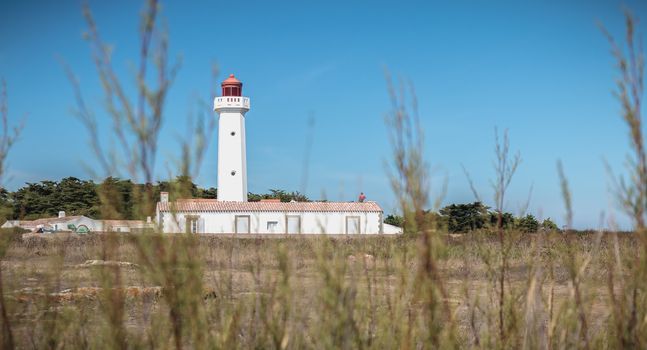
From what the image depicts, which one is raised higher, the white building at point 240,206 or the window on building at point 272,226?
the white building at point 240,206

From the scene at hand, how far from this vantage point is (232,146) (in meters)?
49.6

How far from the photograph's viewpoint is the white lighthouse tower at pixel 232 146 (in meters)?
49.1

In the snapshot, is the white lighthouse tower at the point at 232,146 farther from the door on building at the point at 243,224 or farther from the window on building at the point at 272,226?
the window on building at the point at 272,226

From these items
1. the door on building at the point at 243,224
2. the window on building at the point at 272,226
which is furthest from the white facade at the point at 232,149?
the window on building at the point at 272,226

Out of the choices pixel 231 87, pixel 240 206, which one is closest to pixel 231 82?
pixel 231 87

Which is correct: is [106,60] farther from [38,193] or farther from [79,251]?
[38,193]

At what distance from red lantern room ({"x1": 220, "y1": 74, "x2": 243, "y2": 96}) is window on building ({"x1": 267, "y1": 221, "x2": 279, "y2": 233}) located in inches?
441

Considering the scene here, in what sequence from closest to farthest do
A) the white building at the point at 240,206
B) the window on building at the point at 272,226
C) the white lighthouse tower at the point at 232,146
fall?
1. the white building at the point at 240,206
2. the window on building at the point at 272,226
3. the white lighthouse tower at the point at 232,146

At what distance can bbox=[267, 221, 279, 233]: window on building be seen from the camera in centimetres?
4456

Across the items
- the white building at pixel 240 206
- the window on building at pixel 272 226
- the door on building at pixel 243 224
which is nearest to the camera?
the white building at pixel 240 206

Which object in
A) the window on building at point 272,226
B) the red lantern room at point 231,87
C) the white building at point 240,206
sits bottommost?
the window on building at point 272,226

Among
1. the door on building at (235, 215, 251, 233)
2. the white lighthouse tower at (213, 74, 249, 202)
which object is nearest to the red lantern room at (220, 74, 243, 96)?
the white lighthouse tower at (213, 74, 249, 202)

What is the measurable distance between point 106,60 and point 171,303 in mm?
1112

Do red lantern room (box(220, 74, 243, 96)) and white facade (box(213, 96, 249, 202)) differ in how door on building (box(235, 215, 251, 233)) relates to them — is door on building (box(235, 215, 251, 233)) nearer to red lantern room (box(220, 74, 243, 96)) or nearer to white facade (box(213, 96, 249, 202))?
white facade (box(213, 96, 249, 202))
